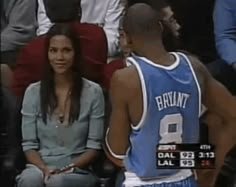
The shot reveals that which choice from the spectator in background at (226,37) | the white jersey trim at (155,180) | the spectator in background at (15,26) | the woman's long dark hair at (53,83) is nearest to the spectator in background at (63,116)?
the woman's long dark hair at (53,83)

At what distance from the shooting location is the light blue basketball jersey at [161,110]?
5.21 meters

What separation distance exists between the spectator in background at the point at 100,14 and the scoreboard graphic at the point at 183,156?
159 centimetres

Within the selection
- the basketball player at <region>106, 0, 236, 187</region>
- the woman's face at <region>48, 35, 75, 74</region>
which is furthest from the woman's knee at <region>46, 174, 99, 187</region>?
the basketball player at <region>106, 0, 236, 187</region>

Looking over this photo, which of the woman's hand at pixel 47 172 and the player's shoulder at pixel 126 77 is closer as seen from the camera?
the player's shoulder at pixel 126 77

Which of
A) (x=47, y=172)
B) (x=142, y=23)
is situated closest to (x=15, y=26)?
(x=47, y=172)

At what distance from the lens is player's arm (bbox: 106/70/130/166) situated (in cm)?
522

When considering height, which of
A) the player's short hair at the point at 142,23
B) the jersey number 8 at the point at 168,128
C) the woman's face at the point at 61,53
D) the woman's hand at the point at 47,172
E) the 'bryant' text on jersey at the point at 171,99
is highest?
the player's short hair at the point at 142,23

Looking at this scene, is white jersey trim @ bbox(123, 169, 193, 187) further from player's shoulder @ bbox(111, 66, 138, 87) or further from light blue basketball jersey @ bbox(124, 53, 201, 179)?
player's shoulder @ bbox(111, 66, 138, 87)

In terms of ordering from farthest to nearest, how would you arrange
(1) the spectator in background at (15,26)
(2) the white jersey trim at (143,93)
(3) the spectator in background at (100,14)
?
(1) the spectator in background at (15,26)
(3) the spectator in background at (100,14)
(2) the white jersey trim at (143,93)

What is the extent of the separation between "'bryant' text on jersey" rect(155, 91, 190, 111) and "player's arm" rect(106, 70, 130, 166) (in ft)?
0.55

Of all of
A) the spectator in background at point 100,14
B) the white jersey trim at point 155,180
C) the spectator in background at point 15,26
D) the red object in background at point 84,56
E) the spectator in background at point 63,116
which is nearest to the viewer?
the white jersey trim at point 155,180

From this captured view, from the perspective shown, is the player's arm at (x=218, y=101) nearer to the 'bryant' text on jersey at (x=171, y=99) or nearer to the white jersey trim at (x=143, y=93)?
the 'bryant' text on jersey at (x=171, y=99)

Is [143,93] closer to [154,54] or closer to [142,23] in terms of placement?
[154,54]

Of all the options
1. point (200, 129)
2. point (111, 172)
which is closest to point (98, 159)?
point (111, 172)
